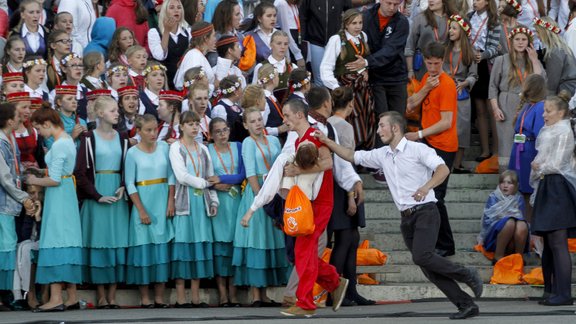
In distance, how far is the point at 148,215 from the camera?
47.4 ft

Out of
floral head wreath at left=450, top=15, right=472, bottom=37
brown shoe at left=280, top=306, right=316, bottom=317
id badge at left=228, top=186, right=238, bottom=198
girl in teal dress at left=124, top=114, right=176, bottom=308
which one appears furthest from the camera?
floral head wreath at left=450, top=15, right=472, bottom=37

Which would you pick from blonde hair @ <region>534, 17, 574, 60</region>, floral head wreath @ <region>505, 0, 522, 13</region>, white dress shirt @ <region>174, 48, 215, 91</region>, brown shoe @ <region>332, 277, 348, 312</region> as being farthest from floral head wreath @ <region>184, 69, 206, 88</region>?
floral head wreath @ <region>505, 0, 522, 13</region>

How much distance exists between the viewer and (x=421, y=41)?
722 inches

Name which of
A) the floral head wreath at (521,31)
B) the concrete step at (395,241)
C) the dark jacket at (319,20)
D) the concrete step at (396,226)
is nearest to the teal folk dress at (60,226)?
the concrete step at (395,241)

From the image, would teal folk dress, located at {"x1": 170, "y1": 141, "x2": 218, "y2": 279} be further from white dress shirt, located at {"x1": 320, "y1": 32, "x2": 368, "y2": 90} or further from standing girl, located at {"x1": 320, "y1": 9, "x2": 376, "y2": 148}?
standing girl, located at {"x1": 320, "y1": 9, "x2": 376, "y2": 148}

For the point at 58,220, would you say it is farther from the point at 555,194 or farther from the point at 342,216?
the point at 555,194

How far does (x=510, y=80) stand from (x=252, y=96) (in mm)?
3698

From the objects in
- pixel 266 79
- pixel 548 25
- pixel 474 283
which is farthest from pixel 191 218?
pixel 548 25

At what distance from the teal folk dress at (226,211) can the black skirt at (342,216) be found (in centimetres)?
106

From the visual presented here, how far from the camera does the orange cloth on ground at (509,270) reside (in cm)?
1523

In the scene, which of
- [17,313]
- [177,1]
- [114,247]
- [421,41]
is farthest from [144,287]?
[421,41]

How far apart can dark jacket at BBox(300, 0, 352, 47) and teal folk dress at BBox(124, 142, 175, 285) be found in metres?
4.28

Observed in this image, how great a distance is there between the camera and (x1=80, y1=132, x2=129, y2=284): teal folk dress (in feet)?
47.1

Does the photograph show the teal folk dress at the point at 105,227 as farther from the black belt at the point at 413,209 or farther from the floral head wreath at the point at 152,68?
the black belt at the point at 413,209
